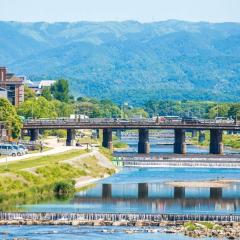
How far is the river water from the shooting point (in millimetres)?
92688

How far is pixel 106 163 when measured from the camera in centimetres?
16250

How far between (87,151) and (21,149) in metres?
17.9

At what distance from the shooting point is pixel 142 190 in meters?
129

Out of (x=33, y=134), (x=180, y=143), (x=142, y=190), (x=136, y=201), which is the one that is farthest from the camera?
(x=180, y=143)

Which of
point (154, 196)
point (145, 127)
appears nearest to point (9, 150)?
point (154, 196)

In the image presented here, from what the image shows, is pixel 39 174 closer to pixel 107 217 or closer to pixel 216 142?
pixel 107 217

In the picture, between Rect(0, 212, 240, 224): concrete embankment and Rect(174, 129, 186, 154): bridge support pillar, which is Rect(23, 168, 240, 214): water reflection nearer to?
Rect(0, 212, 240, 224): concrete embankment

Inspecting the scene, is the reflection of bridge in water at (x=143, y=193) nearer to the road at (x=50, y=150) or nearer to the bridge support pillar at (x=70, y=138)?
the road at (x=50, y=150)

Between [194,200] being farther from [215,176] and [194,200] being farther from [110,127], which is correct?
[110,127]

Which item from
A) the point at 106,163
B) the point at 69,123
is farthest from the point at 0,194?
the point at 69,123

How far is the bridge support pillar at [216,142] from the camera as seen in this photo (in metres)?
194

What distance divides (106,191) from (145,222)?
27.7 m

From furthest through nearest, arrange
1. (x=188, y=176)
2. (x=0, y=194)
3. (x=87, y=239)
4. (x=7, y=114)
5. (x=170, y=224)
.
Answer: (x=7, y=114) < (x=188, y=176) < (x=0, y=194) < (x=170, y=224) < (x=87, y=239)

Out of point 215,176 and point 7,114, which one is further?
point 7,114
